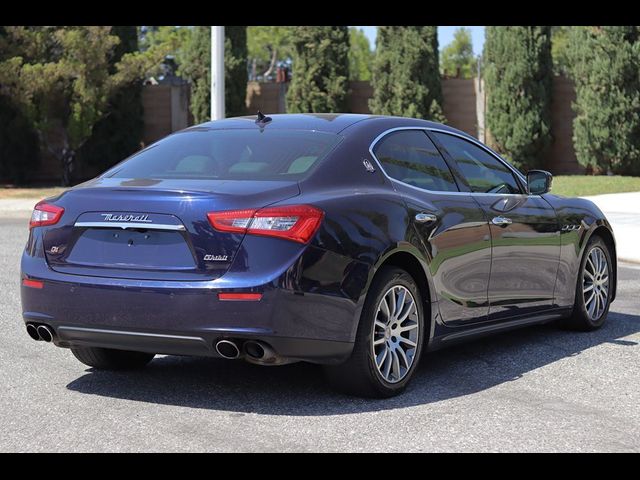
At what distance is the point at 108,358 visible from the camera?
676 cm

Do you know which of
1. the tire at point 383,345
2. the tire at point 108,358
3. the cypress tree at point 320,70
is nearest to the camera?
the tire at point 383,345

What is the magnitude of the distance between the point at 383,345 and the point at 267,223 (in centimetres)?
106

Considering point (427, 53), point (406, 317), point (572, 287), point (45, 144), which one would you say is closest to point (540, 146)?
point (427, 53)

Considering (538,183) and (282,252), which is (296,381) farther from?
(538,183)

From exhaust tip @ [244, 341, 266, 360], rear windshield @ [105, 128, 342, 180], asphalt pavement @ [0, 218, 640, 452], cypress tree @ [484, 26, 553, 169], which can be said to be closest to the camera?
asphalt pavement @ [0, 218, 640, 452]

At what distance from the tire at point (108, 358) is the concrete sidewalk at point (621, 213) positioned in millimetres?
8783

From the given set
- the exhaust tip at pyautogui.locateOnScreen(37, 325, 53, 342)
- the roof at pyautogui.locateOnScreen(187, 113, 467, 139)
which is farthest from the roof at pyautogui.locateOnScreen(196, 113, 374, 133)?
the exhaust tip at pyautogui.locateOnScreen(37, 325, 53, 342)

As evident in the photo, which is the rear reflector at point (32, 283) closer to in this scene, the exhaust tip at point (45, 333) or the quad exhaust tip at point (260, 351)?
the exhaust tip at point (45, 333)

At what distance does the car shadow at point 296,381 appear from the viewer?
6.03m

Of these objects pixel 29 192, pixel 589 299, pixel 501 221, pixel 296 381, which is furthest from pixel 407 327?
pixel 29 192

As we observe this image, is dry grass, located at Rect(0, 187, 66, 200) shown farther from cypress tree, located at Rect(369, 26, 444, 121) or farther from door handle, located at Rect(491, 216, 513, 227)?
door handle, located at Rect(491, 216, 513, 227)

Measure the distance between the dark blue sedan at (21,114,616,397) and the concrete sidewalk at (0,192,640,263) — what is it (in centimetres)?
780

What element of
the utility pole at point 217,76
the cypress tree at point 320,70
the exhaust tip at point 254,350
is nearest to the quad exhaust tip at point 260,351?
the exhaust tip at point 254,350

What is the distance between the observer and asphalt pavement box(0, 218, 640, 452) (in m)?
5.21
